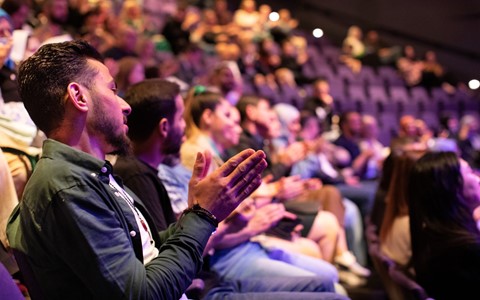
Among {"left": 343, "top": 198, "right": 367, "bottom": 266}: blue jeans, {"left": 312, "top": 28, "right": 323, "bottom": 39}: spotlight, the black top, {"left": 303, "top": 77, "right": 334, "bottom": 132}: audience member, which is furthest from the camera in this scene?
{"left": 312, "top": 28, "right": 323, "bottom": 39}: spotlight

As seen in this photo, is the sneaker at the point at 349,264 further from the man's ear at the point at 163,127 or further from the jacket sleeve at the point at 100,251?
the jacket sleeve at the point at 100,251

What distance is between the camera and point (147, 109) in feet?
5.94

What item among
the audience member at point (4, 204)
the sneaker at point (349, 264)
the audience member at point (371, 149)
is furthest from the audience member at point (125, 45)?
the audience member at point (4, 204)

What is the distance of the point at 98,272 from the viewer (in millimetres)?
1007

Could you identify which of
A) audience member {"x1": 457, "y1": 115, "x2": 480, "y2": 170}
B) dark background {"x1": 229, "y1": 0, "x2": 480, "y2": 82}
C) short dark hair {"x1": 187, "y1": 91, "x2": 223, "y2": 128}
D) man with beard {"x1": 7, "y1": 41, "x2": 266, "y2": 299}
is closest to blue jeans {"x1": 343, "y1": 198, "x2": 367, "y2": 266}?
short dark hair {"x1": 187, "y1": 91, "x2": 223, "y2": 128}

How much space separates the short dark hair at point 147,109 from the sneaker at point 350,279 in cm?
160

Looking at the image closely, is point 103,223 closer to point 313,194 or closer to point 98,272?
point 98,272

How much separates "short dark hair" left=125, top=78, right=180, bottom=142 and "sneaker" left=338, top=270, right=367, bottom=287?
1.60 metres

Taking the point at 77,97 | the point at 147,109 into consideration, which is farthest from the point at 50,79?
the point at 147,109

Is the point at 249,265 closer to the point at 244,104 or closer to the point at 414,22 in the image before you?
the point at 244,104

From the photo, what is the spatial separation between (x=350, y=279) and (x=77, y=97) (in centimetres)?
222

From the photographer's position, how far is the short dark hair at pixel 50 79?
115 cm

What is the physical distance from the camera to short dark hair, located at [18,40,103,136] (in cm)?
115

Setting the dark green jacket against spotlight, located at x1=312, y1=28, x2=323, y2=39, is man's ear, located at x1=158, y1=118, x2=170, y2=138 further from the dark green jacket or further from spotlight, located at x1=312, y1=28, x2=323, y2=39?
spotlight, located at x1=312, y1=28, x2=323, y2=39
